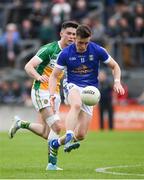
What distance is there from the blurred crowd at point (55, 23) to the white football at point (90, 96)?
16.2 metres

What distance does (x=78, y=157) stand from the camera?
58.0 feet

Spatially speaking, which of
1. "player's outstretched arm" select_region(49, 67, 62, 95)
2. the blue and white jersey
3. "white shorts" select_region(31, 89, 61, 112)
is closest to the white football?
the blue and white jersey

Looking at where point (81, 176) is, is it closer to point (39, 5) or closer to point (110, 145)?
point (110, 145)

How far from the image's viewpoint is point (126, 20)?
30.9 metres

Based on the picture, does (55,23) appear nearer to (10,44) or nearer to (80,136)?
(10,44)

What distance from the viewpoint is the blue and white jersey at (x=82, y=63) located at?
14.5 metres

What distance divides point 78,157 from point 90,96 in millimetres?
3704

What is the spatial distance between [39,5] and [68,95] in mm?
18955

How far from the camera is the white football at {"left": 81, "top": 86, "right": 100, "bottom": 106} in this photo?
14.2 meters

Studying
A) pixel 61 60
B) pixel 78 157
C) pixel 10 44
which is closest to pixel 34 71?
pixel 61 60

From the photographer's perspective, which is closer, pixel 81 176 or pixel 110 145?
pixel 81 176

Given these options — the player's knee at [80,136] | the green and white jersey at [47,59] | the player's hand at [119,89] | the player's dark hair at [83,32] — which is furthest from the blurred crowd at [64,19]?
the player's dark hair at [83,32]

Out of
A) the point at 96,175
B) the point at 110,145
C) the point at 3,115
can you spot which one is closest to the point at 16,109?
the point at 3,115

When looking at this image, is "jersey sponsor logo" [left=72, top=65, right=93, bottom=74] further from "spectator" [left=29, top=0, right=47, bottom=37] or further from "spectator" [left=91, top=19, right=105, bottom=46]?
"spectator" [left=29, top=0, right=47, bottom=37]
